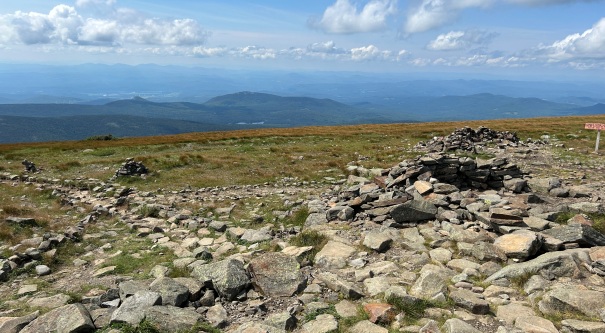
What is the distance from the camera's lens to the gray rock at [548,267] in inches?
322

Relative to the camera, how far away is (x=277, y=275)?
918 cm

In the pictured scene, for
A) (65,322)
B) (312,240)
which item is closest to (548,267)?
(312,240)

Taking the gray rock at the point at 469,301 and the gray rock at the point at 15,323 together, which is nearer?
the gray rock at the point at 469,301

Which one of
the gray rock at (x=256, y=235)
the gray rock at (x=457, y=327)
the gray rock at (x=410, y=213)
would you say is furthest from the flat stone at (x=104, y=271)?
the gray rock at (x=457, y=327)

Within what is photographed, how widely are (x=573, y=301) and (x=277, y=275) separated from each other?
6327 millimetres

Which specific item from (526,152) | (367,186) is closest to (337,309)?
(367,186)

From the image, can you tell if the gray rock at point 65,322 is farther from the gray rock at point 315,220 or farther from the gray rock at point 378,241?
the gray rock at point 315,220

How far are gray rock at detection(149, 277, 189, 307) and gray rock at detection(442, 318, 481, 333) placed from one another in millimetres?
5695

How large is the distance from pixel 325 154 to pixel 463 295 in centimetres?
2780

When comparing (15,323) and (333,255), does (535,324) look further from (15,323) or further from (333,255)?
(15,323)

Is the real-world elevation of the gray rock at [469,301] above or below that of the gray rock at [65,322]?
above

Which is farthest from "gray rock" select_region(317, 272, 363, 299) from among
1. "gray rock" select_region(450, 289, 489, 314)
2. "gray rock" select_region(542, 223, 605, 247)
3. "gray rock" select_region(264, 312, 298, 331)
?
"gray rock" select_region(542, 223, 605, 247)

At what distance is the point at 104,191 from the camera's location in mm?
21578

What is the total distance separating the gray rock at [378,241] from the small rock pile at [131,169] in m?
19.7
